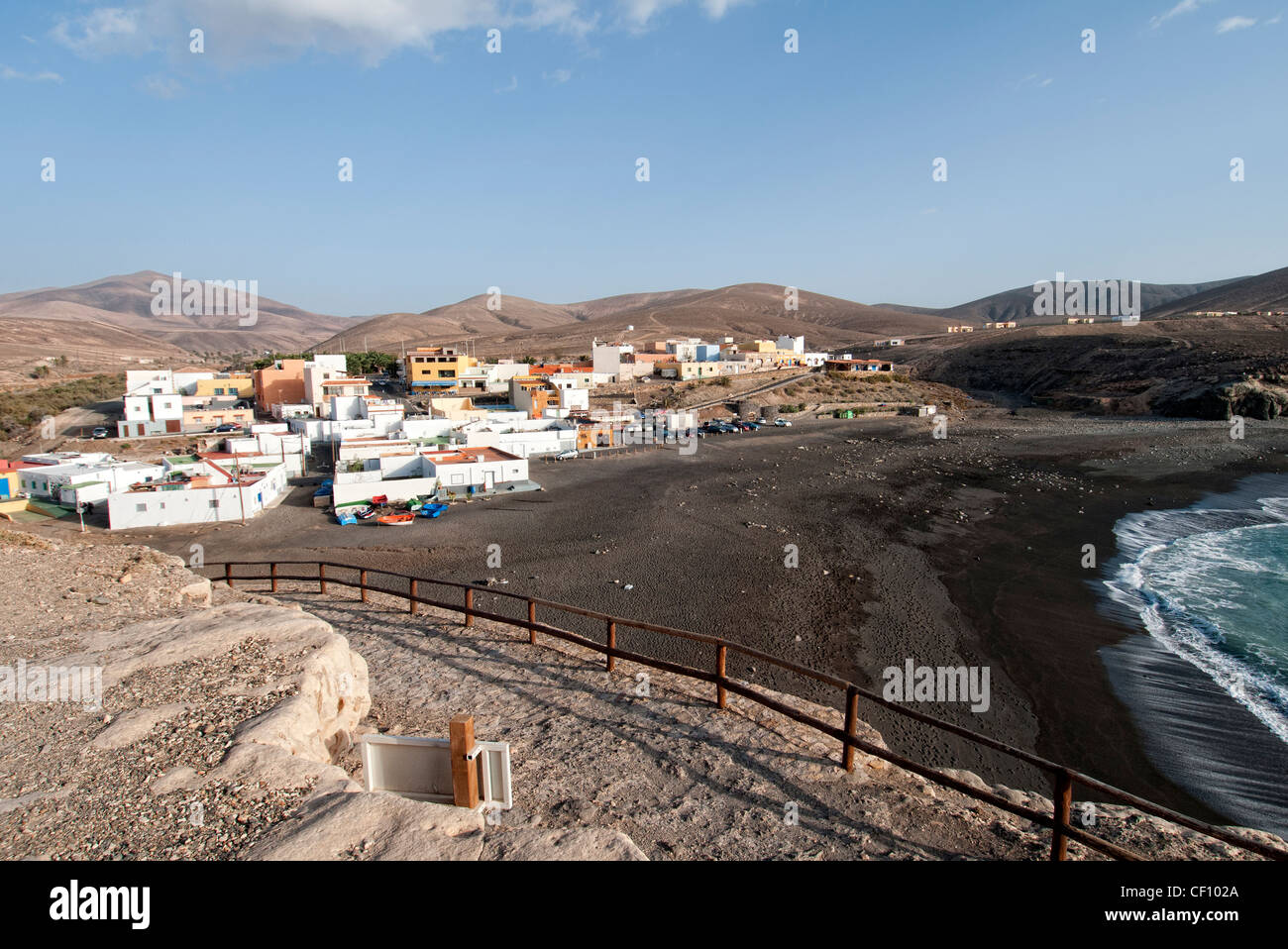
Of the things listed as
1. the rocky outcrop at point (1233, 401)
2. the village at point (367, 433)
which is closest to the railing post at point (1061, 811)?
the village at point (367, 433)

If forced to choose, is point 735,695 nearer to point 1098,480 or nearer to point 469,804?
point 469,804

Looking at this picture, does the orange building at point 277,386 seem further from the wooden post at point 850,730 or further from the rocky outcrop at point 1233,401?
the rocky outcrop at point 1233,401

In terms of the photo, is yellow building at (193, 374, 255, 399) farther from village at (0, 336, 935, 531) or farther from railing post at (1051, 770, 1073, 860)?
railing post at (1051, 770, 1073, 860)

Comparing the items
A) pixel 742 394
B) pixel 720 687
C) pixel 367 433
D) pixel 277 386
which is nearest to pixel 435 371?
pixel 277 386

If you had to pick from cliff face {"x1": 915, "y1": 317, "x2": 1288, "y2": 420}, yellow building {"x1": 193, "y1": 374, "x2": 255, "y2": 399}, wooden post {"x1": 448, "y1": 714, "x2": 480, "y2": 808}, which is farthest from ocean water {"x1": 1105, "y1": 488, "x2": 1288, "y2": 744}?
yellow building {"x1": 193, "y1": 374, "x2": 255, "y2": 399}

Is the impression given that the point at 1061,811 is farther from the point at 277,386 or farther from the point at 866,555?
the point at 277,386
